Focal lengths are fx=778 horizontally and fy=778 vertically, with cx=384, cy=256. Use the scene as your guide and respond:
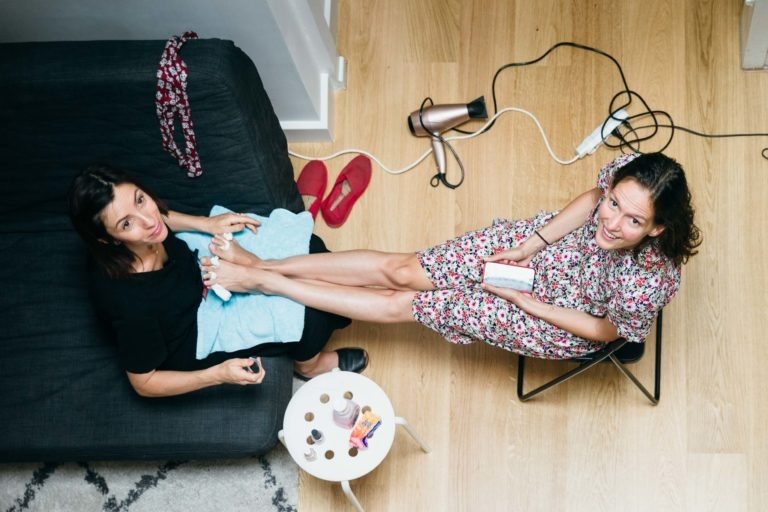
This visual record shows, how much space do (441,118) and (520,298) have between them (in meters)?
0.88

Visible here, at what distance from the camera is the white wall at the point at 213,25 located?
219cm

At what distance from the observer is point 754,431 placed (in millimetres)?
2447

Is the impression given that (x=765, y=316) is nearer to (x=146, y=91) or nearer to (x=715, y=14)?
(x=715, y=14)

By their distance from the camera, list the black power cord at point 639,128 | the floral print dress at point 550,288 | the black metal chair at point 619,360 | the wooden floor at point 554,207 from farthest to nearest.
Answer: the black power cord at point 639,128
the wooden floor at point 554,207
the black metal chair at point 619,360
the floral print dress at point 550,288

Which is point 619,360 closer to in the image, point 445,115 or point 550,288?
point 550,288

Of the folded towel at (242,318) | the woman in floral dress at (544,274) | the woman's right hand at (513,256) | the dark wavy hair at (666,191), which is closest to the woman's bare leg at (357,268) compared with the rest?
the woman in floral dress at (544,274)

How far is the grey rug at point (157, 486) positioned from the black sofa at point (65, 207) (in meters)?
0.34

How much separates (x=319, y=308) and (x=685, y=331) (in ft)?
3.94

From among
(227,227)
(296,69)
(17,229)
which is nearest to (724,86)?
(296,69)

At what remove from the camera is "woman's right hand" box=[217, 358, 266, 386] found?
2088mm

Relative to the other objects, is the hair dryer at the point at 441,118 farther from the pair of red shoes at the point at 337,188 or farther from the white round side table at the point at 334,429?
the white round side table at the point at 334,429

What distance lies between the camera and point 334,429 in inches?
85.2

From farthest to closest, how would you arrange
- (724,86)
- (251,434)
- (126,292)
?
(724,86)
(251,434)
(126,292)

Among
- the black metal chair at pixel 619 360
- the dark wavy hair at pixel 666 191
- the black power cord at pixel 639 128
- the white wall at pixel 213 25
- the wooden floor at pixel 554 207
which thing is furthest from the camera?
the black power cord at pixel 639 128
